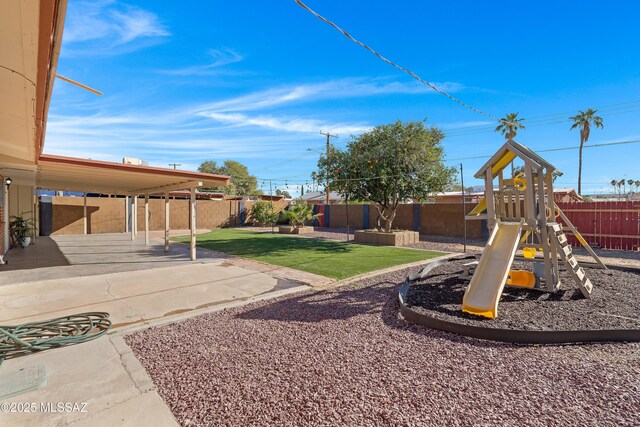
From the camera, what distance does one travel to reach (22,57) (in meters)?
2.46

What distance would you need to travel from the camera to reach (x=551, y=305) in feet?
15.0

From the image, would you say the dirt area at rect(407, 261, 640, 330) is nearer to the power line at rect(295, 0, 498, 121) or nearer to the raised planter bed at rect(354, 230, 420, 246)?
the power line at rect(295, 0, 498, 121)

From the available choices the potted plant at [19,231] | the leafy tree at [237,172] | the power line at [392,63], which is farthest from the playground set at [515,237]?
the leafy tree at [237,172]

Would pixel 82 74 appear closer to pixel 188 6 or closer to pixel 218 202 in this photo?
pixel 188 6

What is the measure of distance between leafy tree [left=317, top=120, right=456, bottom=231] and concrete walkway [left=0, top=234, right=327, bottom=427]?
6122 mm

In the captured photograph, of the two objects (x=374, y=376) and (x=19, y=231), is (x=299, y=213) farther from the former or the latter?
(x=374, y=376)

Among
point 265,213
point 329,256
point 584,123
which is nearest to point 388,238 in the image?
Result: point 329,256

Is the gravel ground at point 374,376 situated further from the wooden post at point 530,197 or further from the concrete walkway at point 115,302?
the wooden post at point 530,197

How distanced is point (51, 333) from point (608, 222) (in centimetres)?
1552

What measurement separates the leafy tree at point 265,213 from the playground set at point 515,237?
16.3 metres

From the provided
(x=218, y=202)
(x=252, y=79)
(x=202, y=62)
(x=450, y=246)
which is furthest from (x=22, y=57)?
(x=218, y=202)

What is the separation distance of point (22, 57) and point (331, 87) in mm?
11751

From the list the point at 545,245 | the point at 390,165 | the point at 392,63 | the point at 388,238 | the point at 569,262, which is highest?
the point at 392,63

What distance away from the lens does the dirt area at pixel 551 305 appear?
3830mm
